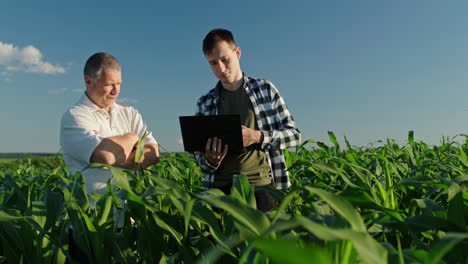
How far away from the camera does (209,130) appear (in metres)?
2.46

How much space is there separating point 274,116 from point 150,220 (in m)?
1.81

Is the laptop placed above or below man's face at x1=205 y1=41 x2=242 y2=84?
below

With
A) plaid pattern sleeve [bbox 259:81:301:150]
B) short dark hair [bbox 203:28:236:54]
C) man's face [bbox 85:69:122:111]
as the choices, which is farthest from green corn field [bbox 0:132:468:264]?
short dark hair [bbox 203:28:236:54]

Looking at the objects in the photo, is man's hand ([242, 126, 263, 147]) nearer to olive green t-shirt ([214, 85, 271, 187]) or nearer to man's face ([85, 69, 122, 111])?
olive green t-shirt ([214, 85, 271, 187])

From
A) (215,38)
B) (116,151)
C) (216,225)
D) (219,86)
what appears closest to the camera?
(216,225)

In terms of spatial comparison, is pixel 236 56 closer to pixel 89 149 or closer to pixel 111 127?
pixel 111 127

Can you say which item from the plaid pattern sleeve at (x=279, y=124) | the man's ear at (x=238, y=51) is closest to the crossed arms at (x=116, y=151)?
the plaid pattern sleeve at (x=279, y=124)

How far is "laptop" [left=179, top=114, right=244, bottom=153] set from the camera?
2.36m

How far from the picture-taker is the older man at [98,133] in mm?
1962

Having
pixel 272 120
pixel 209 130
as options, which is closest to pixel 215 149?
pixel 209 130

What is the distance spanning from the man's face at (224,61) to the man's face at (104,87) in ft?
2.35

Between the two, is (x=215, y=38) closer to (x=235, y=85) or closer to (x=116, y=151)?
(x=235, y=85)

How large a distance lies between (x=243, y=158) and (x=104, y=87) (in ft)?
3.45

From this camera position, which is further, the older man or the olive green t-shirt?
the olive green t-shirt
